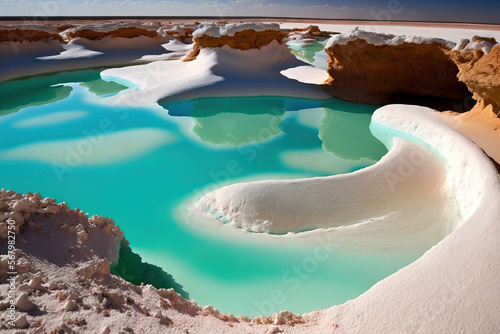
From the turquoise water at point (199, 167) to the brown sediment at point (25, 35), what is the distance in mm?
3617

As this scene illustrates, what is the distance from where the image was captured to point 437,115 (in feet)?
23.5

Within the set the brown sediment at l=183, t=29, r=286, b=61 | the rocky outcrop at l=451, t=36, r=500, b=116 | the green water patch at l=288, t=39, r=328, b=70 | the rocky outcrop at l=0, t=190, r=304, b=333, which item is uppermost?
the rocky outcrop at l=451, t=36, r=500, b=116

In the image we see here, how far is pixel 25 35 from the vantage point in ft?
49.6

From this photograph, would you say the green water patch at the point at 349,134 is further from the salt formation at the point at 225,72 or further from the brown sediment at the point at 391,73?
the salt formation at the point at 225,72

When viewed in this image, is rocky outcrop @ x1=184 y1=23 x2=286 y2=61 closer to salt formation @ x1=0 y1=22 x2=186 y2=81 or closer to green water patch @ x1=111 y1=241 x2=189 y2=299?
salt formation @ x1=0 y1=22 x2=186 y2=81

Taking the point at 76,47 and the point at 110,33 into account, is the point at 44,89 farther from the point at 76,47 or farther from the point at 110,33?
the point at 110,33

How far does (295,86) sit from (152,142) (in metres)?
5.55

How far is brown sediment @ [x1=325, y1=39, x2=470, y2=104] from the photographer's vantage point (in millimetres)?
9555

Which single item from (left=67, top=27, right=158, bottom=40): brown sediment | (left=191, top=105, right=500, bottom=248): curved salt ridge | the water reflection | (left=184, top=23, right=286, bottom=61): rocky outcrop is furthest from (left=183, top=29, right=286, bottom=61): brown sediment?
(left=191, top=105, right=500, bottom=248): curved salt ridge

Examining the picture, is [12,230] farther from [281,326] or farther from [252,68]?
[252,68]

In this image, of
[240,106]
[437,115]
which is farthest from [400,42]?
[240,106]

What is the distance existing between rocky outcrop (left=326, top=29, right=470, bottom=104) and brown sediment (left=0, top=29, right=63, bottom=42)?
12.9m

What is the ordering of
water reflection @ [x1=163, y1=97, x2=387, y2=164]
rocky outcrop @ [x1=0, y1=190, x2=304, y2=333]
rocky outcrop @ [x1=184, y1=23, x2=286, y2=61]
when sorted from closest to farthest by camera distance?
rocky outcrop @ [x1=0, y1=190, x2=304, y2=333]
water reflection @ [x1=163, y1=97, x2=387, y2=164]
rocky outcrop @ [x1=184, y1=23, x2=286, y2=61]

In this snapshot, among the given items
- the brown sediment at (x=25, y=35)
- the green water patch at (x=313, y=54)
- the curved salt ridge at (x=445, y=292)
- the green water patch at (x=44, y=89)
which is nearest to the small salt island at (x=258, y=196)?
the curved salt ridge at (x=445, y=292)
